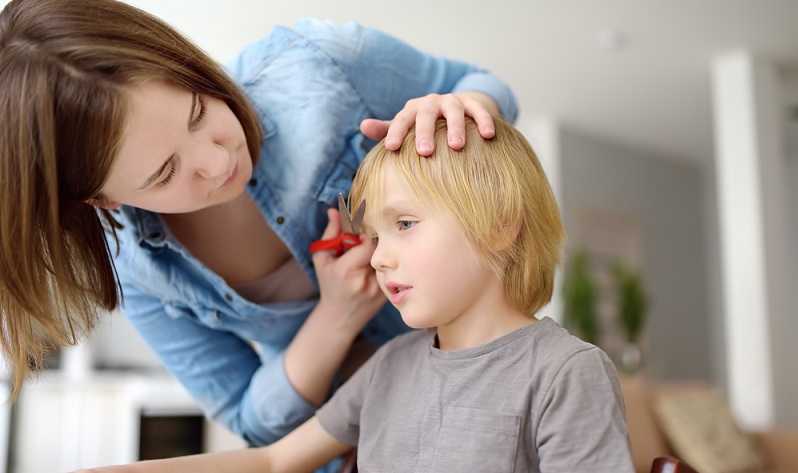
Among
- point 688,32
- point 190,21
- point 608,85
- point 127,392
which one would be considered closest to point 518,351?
point 190,21

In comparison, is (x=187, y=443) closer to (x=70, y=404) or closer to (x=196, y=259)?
(x=70, y=404)

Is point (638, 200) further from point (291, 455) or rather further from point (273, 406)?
point (291, 455)

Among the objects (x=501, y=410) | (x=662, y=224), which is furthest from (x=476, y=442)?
(x=662, y=224)

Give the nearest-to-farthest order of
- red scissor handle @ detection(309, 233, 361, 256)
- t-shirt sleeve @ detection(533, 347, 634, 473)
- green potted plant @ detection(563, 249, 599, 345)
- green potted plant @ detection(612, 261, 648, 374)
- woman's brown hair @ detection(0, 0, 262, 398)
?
t-shirt sleeve @ detection(533, 347, 634, 473) → woman's brown hair @ detection(0, 0, 262, 398) → red scissor handle @ detection(309, 233, 361, 256) → green potted plant @ detection(563, 249, 599, 345) → green potted plant @ detection(612, 261, 648, 374)

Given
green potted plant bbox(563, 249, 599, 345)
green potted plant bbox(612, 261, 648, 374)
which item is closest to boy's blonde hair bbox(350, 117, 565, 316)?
green potted plant bbox(563, 249, 599, 345)

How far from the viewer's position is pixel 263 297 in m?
1.21

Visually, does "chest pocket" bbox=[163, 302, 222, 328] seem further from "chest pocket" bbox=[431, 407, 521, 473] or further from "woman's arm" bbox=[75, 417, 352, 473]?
"chest pocket" bbox=[431, 407, 521, 473]

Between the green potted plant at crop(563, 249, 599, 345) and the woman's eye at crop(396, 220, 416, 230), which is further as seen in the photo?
the green potted plant at crop(563, 249, 599, 345)

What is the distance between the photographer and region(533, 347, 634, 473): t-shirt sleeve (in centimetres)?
68

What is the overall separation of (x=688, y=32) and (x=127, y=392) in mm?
4201

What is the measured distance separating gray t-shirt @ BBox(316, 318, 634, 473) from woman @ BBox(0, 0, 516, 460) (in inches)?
9.0

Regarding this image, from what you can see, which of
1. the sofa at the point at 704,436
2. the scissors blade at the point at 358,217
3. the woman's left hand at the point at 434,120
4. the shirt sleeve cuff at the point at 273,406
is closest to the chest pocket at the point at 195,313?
the shirt sleeve cuff at the point at 273,406

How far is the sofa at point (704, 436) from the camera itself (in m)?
3.43

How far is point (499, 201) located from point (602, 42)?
3677 millimetres
